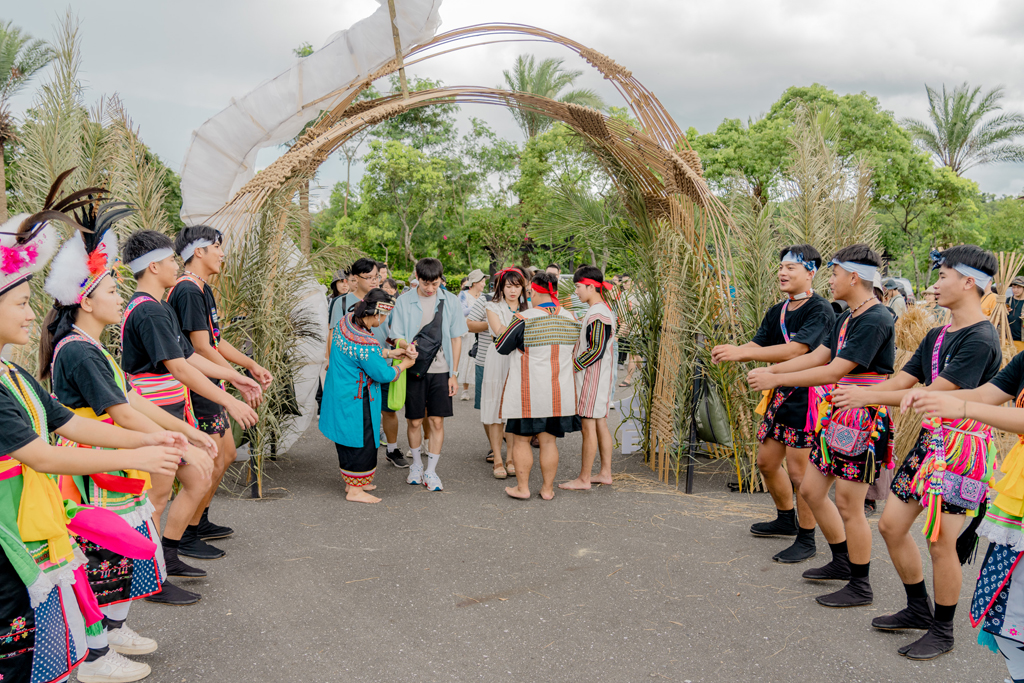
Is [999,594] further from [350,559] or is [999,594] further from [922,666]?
[350,559]

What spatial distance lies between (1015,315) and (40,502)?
10104 mm

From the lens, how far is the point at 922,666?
2898 millimetres

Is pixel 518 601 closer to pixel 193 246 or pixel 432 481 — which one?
pixel 432 481

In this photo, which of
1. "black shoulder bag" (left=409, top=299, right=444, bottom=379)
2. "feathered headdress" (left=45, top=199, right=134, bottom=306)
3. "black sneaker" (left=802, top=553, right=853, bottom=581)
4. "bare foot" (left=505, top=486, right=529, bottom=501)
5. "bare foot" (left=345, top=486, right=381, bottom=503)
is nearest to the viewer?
"feathered headdress" (left=45, top=199, right=134, bottom=306)

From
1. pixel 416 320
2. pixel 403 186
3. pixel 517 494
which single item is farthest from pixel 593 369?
pixel 403 186

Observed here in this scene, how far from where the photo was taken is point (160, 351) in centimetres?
329

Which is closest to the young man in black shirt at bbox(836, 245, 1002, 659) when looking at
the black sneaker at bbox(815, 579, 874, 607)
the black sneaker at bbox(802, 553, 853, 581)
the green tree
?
the black sneaker at bbox(815, 579, 874, 607)

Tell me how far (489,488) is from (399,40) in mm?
3853

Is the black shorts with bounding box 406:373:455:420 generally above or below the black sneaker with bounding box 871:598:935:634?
above

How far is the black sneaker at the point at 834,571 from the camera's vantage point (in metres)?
3.76

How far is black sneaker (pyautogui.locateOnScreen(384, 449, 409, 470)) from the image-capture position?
629 cm

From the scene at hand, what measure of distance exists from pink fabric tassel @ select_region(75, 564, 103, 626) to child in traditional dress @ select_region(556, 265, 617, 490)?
3.89 meters

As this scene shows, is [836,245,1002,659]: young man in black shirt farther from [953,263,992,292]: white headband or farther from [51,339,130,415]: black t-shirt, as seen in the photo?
[51,339,130,415]: black t-shirt

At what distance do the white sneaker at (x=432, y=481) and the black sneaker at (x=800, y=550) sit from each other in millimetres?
2649
